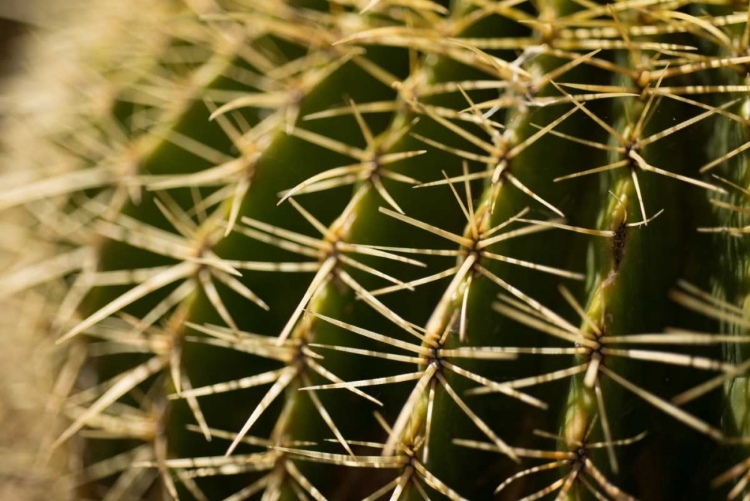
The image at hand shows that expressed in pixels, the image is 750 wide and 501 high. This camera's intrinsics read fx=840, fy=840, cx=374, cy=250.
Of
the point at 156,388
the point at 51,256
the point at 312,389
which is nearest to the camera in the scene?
the point at 312,389

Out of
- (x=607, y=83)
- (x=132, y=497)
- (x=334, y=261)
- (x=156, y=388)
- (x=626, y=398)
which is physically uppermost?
(x=607, y=83)

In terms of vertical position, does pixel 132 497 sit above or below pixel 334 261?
below

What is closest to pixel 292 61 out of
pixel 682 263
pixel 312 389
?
pixel 312 389

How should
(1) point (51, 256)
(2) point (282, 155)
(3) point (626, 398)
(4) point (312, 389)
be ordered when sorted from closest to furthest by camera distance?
1. (3) point (626, 398)
2. (4) point (312, 389)
3. (2) point (282, 155)
4. (1) point (51, 256)

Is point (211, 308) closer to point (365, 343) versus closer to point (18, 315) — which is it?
point (365, 343)

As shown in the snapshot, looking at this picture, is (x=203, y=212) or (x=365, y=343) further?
(x=203, y=212)

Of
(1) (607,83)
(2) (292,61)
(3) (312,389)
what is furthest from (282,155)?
(1) (607,83)
